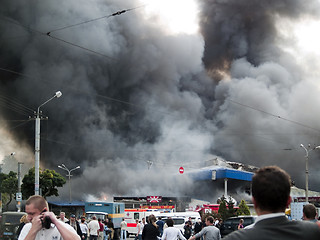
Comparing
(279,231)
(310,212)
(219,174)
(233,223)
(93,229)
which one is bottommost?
(93,229)

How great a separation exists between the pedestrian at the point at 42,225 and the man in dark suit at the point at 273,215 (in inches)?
83.2

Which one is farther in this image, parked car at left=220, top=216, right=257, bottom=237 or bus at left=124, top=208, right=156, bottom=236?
bus at left=124, top=208, right=156, bottom=236

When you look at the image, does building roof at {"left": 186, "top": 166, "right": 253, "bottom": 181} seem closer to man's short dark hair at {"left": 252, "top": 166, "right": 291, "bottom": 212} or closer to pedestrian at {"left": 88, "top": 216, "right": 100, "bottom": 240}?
pedestrian at {"left": 88, "top": 216, "right": 100, "bottom": 240}

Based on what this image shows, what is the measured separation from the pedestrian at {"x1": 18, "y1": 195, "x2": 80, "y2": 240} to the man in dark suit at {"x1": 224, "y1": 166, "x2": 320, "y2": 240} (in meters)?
2.11

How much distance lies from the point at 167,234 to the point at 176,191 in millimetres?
78880

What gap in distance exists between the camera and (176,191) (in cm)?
9094

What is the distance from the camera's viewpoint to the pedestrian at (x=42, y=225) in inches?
166

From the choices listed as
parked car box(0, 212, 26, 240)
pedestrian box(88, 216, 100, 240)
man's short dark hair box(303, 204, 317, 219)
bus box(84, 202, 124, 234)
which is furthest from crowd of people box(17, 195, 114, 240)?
bus box(84, 202, 124, 234)

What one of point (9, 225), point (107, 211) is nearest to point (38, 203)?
point (9, 225)

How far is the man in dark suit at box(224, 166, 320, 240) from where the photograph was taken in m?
2.57

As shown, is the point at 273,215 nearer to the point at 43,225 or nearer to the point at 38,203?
the point at 43,225

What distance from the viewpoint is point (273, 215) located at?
2664 mm

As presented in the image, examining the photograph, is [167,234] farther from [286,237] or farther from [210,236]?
[286,237]

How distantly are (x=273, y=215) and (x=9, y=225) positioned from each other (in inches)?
812
